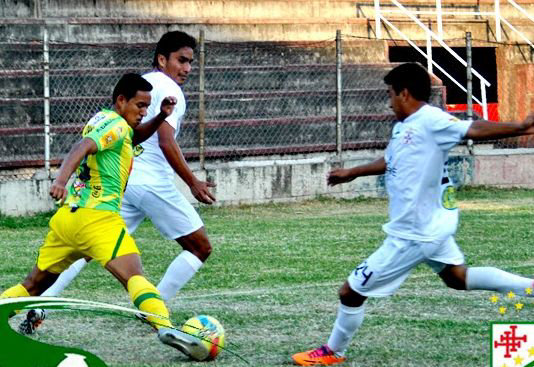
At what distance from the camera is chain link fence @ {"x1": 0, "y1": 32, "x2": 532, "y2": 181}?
1862 centimetres

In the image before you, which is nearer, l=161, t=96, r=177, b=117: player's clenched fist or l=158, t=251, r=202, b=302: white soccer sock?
l=161, t=96, r=177, b=117: player's clenched fist

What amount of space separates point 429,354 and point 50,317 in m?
2.88

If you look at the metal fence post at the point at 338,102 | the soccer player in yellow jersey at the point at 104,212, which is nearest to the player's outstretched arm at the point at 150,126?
the soccer player in yellow jersey at the point at 104,212

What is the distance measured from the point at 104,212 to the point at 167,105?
2.79 ft

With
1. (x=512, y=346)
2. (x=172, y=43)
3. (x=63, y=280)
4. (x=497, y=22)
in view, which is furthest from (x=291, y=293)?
(x=497, y=22)

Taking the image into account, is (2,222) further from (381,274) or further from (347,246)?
(381,274)

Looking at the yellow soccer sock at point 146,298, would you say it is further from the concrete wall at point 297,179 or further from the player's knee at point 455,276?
the concrete wall at point 297,179

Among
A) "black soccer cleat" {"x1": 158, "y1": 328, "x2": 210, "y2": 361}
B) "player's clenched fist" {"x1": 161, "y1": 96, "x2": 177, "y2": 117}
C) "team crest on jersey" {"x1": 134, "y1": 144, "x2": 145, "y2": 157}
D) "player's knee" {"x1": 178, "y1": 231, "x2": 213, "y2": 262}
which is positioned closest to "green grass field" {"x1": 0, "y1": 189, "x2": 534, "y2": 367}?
"black soccer cleat" {"x1": 158, "y1": 328, "x2": 210, "y2": 361}

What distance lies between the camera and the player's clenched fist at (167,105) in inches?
346

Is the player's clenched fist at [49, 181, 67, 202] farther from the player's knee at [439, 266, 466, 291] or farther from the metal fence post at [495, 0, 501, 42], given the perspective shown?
the metal fence post at [495, 0, 501, 42]

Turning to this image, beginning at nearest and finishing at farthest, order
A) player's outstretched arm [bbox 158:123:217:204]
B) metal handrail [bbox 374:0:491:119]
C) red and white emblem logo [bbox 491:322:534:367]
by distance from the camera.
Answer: red and white emblem logo [bbox 491:322:534:367] < player's outstretched arm [bbox 158:123:217:204] < metal handrail [bbox 374:0:491:119]

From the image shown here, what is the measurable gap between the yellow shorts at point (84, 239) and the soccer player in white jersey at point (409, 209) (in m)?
1.23

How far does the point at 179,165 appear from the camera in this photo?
9.27 metres

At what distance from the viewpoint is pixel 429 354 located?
822 centimetres
